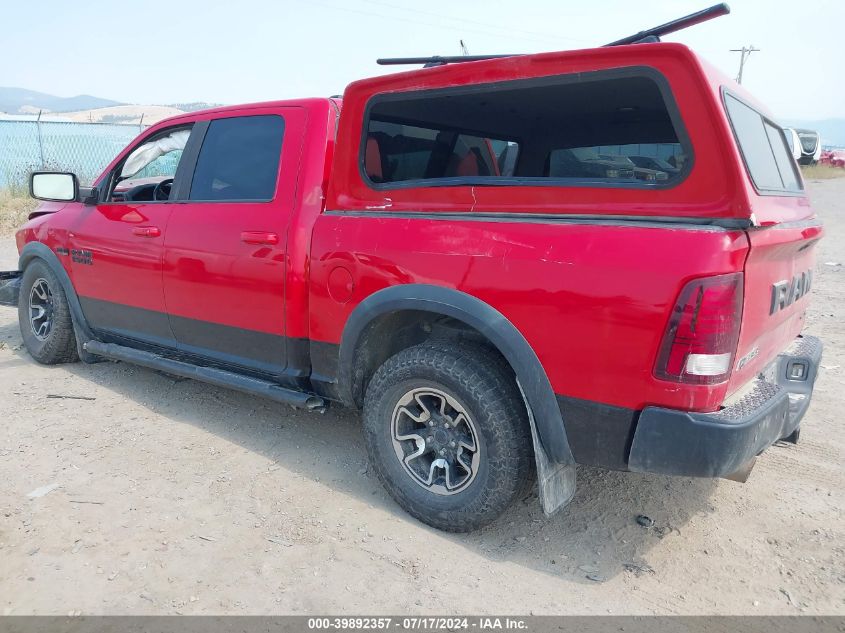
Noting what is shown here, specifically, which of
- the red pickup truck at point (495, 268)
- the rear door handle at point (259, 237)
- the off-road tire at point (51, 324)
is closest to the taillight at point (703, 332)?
the red pickup truck at point (495, 268)

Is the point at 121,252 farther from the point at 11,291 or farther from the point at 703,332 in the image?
the point at 703,332

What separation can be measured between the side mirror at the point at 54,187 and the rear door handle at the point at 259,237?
1803 millimetres

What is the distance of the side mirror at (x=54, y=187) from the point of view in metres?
4.38

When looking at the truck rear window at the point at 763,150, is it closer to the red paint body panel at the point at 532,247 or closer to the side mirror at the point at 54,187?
the red paint body panel at the point at 532,247

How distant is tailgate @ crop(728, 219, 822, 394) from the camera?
224 cm

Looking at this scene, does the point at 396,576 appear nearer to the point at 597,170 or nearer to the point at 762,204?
the point at 762,204

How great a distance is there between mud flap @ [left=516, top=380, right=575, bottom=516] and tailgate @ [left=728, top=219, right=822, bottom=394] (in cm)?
71

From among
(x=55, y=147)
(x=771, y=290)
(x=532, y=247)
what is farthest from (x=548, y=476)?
(x=55, y=147)

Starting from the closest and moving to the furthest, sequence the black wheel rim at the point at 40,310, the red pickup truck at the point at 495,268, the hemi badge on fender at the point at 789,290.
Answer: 1. the red pickup truck at the point at 495,268
2. the hemi badge on fender at the point at 789,290
3. the black wheel rim at the point at 40,310

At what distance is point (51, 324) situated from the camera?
4.79 metres

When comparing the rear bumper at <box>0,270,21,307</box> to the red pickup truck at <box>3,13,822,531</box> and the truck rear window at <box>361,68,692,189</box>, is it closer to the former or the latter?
the red pickup truck at <box>3,13,822,531</box>

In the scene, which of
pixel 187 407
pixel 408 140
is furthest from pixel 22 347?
pixel 408 140

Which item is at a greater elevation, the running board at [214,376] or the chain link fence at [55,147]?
the chain link fence at [55,147]

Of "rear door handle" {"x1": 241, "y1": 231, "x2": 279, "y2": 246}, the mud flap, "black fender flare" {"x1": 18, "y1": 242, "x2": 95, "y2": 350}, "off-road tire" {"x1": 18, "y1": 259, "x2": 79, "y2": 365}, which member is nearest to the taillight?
the mud flap
